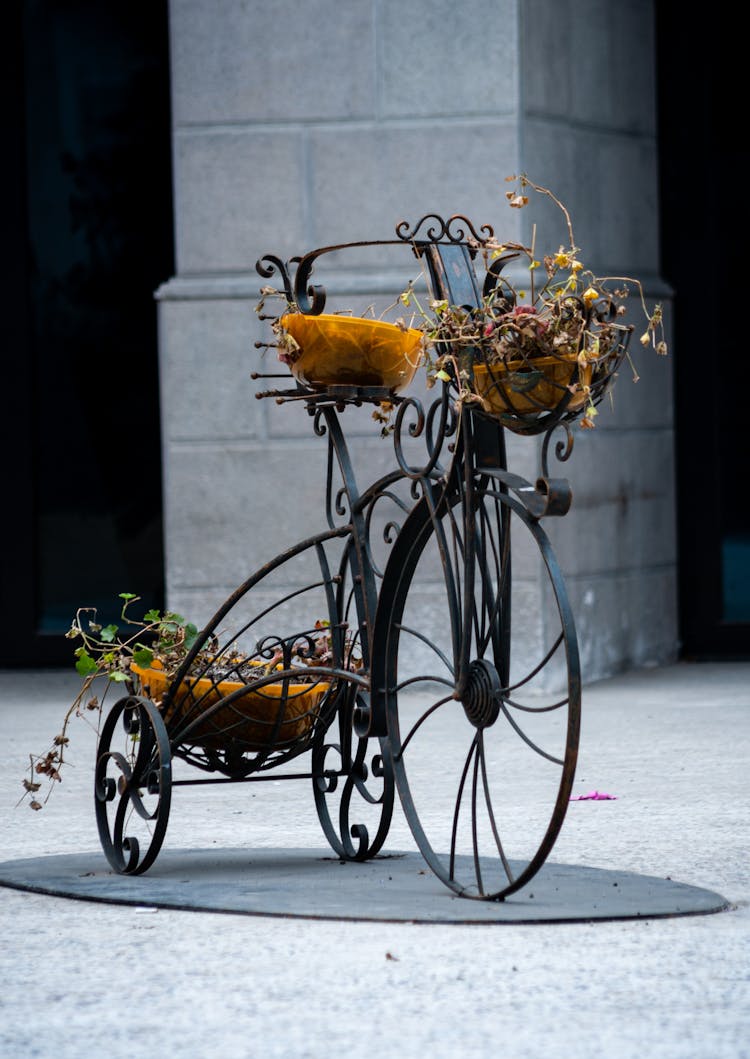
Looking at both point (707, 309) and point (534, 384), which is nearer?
point (534, 384)

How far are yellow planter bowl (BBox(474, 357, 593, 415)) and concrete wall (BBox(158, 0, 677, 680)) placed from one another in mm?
4915

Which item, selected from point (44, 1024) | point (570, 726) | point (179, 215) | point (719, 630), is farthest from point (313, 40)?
point (44, 1024)

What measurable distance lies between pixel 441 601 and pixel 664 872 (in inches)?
175

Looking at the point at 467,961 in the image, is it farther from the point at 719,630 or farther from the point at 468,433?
the point at 719,630

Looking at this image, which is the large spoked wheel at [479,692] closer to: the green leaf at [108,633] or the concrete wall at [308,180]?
the concrete wall at [308,180]

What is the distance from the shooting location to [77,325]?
418 inches

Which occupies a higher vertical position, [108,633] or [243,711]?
[108,633]

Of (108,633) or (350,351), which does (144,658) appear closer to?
(108,633)

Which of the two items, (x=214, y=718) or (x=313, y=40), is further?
(x=313, y=40)

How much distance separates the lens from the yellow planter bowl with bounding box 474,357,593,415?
4293 mm

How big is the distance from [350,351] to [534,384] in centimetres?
89

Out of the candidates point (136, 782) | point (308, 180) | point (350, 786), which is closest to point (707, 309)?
point (308, 180)

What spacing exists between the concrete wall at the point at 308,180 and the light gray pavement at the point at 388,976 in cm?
388

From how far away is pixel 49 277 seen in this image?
417 inches
